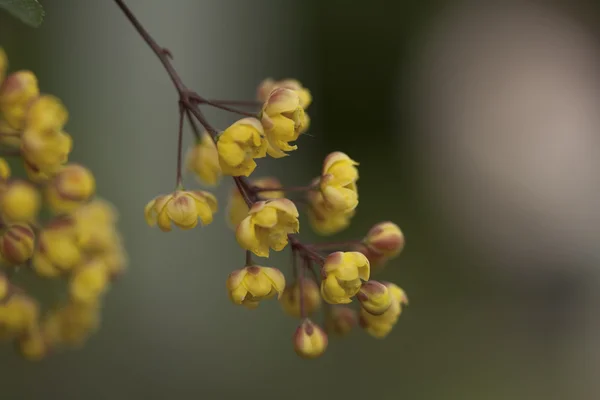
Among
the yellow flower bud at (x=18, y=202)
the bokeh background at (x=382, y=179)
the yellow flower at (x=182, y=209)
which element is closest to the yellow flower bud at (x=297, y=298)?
the yellow flower at (x=182, y=209)

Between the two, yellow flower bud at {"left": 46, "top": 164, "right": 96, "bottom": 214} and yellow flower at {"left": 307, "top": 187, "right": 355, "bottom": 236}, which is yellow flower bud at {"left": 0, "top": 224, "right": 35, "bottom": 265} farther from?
yellow flower at {"left": 307, "top": 187, "right": 355, "bottom": 236}

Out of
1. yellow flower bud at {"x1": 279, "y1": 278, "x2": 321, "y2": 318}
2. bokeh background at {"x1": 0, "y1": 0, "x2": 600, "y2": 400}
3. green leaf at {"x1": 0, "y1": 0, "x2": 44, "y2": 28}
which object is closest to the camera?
green leaf at {"x1": 0, "y1": 0, "x2": 44, "y2": 28}

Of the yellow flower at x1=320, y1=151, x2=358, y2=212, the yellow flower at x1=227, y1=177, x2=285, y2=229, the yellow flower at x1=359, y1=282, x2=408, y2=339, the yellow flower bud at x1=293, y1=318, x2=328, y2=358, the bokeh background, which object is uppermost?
the bokeh background

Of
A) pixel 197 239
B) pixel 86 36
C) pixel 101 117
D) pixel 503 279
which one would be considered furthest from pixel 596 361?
pixel 86 36

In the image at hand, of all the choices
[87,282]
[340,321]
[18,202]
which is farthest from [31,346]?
[340,321]

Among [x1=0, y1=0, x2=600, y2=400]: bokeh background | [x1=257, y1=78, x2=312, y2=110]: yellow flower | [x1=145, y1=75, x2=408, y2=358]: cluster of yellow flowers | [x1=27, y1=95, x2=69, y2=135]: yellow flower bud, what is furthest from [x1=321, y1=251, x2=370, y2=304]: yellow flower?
[x1=0, y1=0, x2=600, y2=400]: bokeh background

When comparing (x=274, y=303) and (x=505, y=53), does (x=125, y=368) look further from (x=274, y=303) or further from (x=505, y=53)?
(x=505, y=53)
